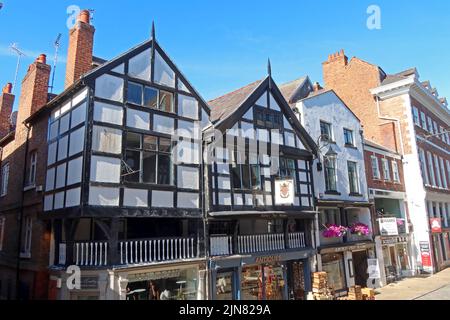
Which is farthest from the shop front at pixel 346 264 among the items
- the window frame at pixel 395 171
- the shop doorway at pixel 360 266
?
the window frame at pixel 395 171

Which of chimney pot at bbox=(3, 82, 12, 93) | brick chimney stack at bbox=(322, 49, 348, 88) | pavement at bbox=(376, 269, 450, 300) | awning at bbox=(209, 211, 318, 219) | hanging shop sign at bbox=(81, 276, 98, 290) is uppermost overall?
brick chimney stack at bbox=(322, 49, 348, 88)

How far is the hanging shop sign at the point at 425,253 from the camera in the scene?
23.9m

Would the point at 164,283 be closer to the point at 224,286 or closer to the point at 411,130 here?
the point at 224,286

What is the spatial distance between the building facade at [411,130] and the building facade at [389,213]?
0.80m

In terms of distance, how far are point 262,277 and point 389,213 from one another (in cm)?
1445

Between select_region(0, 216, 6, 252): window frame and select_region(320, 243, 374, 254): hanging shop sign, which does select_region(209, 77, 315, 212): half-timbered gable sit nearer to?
select_region(320, 243, 374, 254): hanging shop sign

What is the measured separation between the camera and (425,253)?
79.0ft

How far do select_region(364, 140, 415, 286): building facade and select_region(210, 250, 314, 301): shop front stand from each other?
7.31 m

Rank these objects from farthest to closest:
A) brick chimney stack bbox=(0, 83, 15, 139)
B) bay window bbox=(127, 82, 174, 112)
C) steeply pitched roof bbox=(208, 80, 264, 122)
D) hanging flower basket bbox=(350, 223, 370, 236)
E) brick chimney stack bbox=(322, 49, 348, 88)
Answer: brick chimney stack bbox=(322, 49, 348, 88)
hanging flower basket bbox=(350, 223, 370, 236)
brick chimney stack bbox=(0, 83, 15, 139)
steeply pitched roof bbox=(208, 80, 264, 122)
bay window bbox=(127, 82, 174, 112)

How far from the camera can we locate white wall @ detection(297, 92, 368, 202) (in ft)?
59.5

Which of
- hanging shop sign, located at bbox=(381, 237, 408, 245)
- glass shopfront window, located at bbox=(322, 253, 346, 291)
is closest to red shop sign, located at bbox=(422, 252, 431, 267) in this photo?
hanging shop sign, located at bbox=(381, 237, 408, 245)

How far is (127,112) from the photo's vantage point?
1171 centimetres
